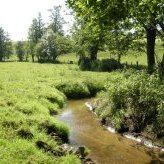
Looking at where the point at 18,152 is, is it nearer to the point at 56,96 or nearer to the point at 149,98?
the point at 149,98

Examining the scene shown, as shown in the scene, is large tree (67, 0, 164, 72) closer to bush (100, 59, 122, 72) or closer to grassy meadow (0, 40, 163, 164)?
grassy meadow (0, 40, 163, 164)

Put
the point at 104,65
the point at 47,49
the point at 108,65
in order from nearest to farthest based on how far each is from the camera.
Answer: the point at 104,65 → the point at 108,65 → the point at 47,49

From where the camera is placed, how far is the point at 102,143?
21500 millimetres

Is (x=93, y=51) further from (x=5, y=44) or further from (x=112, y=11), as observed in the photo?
(x=5, y=44)

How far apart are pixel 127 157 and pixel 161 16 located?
927 centimetres

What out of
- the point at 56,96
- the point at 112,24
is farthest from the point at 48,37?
Result: the point at 112,24

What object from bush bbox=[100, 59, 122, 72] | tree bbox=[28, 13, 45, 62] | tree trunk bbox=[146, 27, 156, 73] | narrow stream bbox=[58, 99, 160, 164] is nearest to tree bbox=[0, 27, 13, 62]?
tree bbox=[28, 13, 45, 62]

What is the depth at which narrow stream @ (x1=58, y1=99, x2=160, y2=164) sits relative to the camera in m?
18.5

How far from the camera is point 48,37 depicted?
356ft

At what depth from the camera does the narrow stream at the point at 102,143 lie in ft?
60.8

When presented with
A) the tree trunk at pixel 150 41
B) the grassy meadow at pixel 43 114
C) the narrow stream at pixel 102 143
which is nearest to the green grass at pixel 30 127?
the grassy meadow at pixel 43 114

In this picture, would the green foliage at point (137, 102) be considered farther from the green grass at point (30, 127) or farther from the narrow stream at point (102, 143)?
the green grass at point (30, 127)

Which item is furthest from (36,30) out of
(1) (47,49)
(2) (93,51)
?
(2) (93,51)

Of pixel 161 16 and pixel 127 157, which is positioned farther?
pixel 161 16
